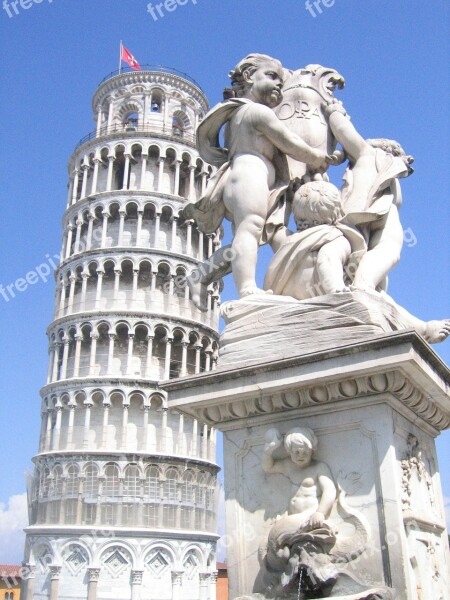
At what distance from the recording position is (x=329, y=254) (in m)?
4.20

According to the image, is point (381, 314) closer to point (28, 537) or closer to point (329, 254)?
point (329, 254)

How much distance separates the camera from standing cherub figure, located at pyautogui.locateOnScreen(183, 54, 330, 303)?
14.9 ft

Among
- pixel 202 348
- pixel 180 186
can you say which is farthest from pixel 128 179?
pixel 202 348

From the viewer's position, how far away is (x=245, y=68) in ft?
16.7

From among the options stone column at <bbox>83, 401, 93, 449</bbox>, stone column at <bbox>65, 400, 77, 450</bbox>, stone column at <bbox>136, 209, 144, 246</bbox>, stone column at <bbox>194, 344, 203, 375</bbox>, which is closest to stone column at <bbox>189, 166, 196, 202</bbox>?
stone column at <bbox>136, 209, 144, 246</bbox>

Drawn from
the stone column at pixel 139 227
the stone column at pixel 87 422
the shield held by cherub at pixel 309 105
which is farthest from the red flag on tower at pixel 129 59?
the shield held by cherub at pixel 309 105

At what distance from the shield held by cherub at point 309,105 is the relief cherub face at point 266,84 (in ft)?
0.46

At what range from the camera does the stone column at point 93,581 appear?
37594 millimetres

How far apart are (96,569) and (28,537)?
5.33 meters

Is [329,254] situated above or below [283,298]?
above

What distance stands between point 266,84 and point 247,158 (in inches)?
25.8

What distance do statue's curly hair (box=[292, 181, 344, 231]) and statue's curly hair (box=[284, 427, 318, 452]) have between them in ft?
4.59

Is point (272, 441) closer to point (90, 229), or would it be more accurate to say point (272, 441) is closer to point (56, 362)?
point (56, 362)

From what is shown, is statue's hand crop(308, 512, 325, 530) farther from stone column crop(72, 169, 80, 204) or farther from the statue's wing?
stone column crop(72, 169, 80, 204)
